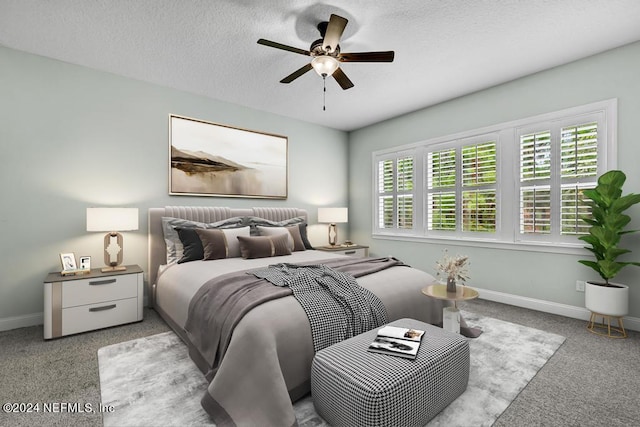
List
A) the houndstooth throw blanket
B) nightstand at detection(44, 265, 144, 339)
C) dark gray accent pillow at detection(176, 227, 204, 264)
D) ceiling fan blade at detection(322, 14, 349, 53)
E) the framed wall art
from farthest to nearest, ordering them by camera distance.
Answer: the framed wall art, dark gray accent pillow at detection(176, 227, 204, 264), nightstand at detection(44, 265, 144, 339), ceiling fan blade at detection(322, 14, 349, 53), the houndstooth throw blanket

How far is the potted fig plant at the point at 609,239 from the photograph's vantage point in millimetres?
2664

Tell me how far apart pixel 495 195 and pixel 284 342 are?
3.43 meters

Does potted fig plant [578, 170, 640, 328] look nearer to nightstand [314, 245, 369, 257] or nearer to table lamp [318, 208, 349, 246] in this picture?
nightstand [314, 245, 369, 257]

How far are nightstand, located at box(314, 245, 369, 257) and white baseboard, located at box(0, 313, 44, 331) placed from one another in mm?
3325

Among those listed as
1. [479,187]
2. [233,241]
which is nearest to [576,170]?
[479,187]

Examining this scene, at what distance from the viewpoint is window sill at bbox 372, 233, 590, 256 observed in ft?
10.5

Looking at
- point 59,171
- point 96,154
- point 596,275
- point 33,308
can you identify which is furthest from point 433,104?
point 33,308

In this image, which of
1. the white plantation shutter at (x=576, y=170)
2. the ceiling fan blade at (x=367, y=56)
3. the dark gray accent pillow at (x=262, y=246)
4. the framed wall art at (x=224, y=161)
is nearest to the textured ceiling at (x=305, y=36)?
the ceiling fan blade at (x=367, y=56)

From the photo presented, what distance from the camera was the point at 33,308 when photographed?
3.01m

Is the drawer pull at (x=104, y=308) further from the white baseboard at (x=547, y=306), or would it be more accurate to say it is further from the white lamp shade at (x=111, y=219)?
the white baseboard at (x=547, y=306)

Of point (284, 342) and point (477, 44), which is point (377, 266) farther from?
point (477, 44)

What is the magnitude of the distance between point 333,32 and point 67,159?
305 cm

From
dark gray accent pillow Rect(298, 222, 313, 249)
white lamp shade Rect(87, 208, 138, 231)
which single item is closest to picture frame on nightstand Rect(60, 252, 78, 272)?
white lamp shade Rect(87, 208, 138, 231)

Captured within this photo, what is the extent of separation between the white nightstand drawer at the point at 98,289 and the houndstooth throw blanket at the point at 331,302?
61.7 inches
